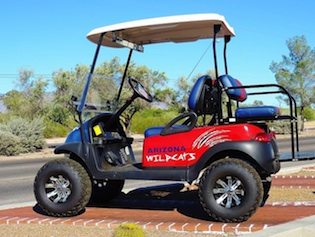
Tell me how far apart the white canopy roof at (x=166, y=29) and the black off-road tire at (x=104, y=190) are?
2.09 m

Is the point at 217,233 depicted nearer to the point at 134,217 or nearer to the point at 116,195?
the point at 134,217

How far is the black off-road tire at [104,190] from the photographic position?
7.59 metres

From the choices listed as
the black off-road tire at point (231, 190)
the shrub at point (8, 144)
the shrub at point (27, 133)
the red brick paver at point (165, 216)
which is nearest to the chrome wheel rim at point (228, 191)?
the black off-road tire at point (231, 190)

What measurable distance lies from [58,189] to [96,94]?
1.50 meters

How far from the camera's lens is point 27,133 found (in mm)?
26562

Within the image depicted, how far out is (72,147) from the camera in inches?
265

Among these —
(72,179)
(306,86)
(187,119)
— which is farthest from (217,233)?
(306,86)

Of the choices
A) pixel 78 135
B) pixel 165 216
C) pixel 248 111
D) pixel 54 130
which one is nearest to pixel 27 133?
pixel 54 130

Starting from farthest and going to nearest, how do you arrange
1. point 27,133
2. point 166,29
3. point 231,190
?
point 27,133 → point 166,29 → point 231,190

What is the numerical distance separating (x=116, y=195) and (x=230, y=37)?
2.95 meters

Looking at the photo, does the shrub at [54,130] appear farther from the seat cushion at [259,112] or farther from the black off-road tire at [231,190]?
the black off-road tire at [231,190]

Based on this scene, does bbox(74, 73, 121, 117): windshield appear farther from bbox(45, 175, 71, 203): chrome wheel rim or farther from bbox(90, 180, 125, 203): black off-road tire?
bbox(90, 180, 125, 203): black off-road tire

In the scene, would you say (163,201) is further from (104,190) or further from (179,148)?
(179,148)

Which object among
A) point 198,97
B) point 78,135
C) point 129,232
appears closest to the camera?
point 129,232
